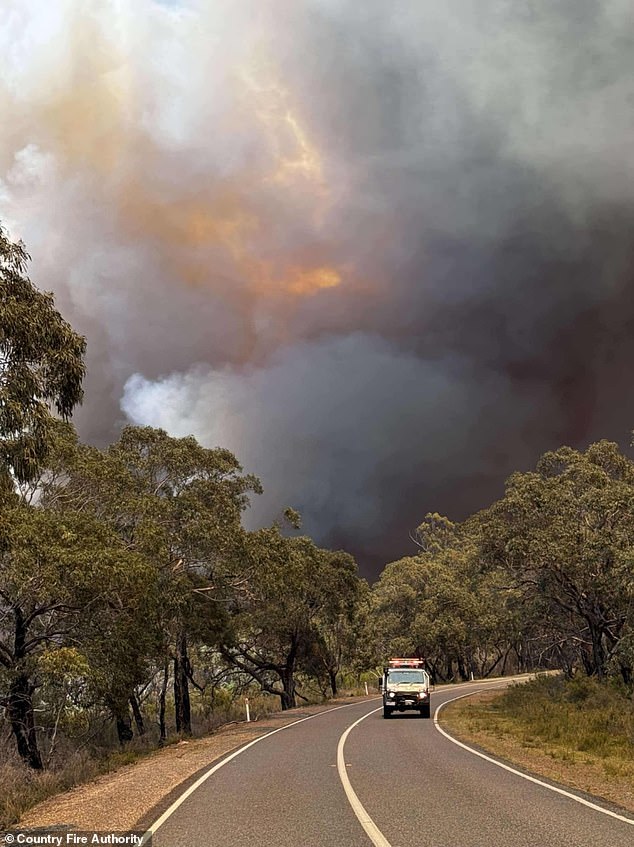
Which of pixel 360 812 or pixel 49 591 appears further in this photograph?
pixel 49 591

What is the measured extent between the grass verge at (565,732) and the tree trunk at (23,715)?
12.4 m

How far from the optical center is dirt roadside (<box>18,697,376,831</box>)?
32.7ft

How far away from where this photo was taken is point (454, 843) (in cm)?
773

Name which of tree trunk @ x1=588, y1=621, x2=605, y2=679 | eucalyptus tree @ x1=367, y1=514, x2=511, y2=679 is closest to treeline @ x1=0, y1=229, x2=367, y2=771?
tree trunk @ x1=588, y1=621, x2=605, y2=679

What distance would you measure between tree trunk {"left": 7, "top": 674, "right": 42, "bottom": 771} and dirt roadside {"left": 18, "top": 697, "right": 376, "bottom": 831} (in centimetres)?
316

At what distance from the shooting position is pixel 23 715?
1970cm

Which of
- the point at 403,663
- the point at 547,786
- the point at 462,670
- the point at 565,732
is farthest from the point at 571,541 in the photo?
the point at 462,670

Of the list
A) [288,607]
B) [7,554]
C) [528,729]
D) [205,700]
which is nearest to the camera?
[7,554]

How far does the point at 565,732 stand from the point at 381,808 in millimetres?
12980

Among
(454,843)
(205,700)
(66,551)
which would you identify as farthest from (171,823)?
(205,700)

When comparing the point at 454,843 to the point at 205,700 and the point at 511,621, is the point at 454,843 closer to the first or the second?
the point at 511,621

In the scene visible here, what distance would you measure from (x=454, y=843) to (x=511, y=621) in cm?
3354

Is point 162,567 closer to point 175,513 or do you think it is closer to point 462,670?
point 175,513

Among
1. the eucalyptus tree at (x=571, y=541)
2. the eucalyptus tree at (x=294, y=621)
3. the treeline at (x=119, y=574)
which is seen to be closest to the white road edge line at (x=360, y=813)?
the treeline at (x=119, y=574)
